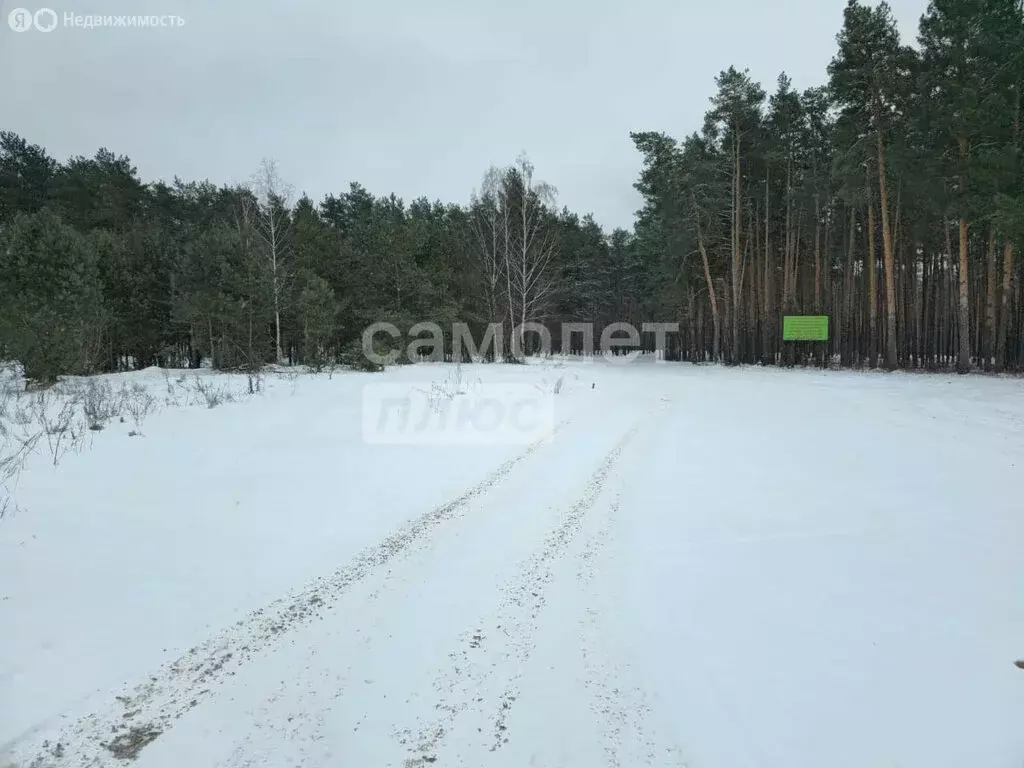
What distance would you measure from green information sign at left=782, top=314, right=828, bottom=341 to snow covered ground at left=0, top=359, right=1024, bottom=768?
18.5 meters

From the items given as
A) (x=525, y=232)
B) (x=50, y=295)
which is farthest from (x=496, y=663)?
(x=525, y=232)

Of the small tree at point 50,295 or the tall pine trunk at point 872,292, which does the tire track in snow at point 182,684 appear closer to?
the small tree at point 50,295

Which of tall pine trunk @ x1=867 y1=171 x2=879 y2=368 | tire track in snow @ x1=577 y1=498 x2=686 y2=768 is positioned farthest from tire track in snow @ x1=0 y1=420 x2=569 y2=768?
tall pine trunk @ x1=867 y1=171 x2=879 y2=368

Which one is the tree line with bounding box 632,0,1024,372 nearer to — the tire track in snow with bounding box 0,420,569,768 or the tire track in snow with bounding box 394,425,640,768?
the tire track in snow with bounding box 394,425,640,768

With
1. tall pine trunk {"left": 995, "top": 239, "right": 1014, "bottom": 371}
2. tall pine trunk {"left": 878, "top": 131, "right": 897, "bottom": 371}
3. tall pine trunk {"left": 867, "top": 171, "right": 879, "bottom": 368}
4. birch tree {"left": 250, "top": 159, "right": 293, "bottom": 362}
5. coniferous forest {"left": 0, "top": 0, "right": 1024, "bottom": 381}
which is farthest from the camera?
birch tree {"left": 250, "top": 159, "right": 293, "bottom": 362}

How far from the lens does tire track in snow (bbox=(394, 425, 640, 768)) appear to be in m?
2.11

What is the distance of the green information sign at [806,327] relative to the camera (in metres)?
23.0

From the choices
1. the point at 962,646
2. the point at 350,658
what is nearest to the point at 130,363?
the point at 350,658

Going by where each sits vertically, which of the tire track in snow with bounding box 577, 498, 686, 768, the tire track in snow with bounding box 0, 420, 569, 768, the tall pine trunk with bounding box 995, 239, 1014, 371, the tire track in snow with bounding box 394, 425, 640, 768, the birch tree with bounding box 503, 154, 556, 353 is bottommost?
the tire track in snow with bounding box 577, 498, 686, 768

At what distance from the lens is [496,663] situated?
2594 mm

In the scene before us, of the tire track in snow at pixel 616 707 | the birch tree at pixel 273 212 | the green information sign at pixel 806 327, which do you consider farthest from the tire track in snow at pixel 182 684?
the green information sign at pixel 806 327

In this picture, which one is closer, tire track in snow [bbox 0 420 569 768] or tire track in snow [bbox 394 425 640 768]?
tire track in snow [bbox 0 420 569 768]

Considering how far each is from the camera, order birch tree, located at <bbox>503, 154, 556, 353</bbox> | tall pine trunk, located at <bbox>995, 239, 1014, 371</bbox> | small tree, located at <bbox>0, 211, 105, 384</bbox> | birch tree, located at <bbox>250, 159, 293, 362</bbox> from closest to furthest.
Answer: small tree, located at <bbox>0, 211, 105, 384</bbox>
tall pine trunk, located at <bbox>995, 239, 1014, 371</bbox>
birch tree, located at <bbox>250, 159, 293, 362</bbox>
birch tree, located at <bbox>503, 154, 556, 353</bbox>

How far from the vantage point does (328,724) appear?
2168 millimetres
